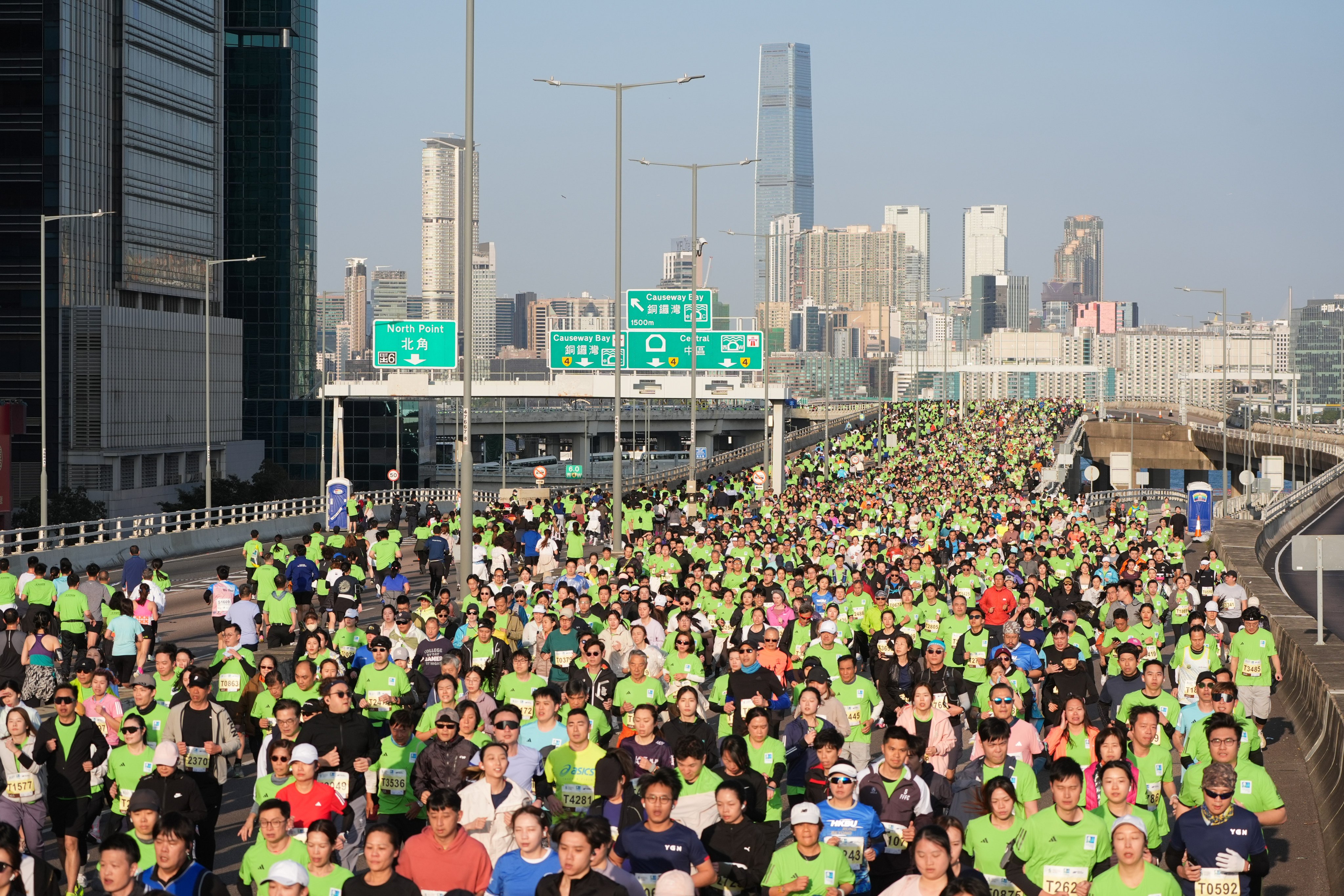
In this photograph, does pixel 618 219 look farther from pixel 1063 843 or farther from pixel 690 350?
pixel 1063 843

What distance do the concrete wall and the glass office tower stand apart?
105m

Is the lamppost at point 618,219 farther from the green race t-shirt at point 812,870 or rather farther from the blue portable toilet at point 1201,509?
the green race t-shirt at point 812,870

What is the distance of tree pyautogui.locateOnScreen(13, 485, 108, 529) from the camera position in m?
72.8

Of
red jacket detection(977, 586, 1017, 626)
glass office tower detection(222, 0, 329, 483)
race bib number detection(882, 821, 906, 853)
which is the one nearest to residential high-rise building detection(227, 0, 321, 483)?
glass office tower detection(222, 0, 329, 483)

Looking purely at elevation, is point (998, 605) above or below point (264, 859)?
below

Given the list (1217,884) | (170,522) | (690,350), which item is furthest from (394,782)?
(170,522)

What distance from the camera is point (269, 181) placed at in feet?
425

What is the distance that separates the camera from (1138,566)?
2325 centimetres

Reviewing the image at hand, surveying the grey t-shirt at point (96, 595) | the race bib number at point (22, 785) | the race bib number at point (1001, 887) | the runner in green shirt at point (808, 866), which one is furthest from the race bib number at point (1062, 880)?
the grey t-shirt at point (96, 595)

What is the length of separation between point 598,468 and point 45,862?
131 metres

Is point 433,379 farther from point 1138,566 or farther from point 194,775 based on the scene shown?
point 194,775

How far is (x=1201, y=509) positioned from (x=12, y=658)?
31671 mm

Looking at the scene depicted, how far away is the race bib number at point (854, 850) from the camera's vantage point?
8555mm

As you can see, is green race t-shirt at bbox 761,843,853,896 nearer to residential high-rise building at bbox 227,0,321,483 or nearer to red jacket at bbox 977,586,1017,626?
red jacket at bbox 977,586,1017,626
